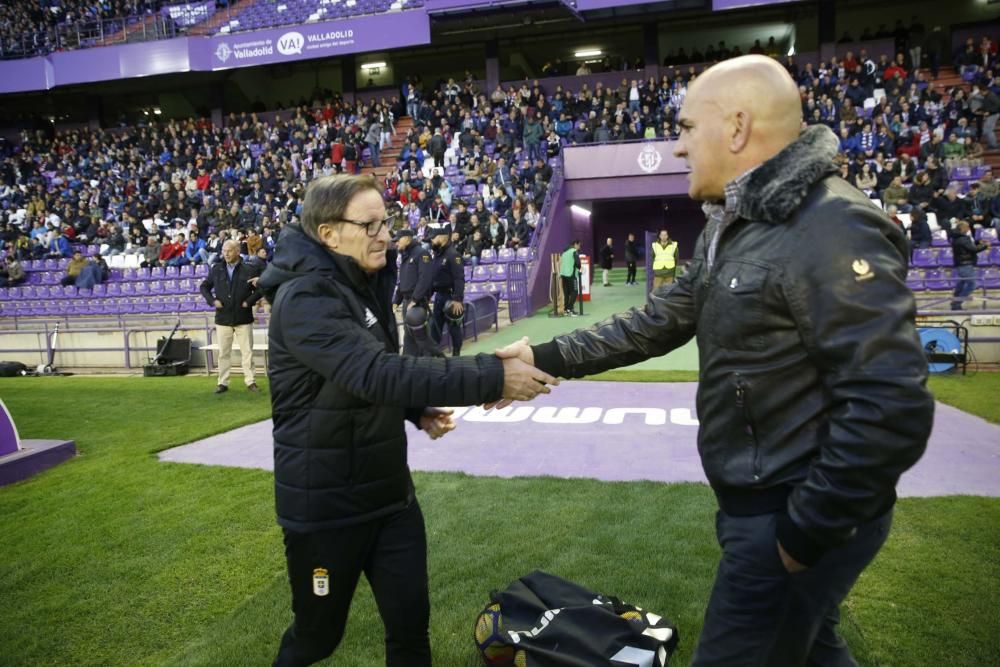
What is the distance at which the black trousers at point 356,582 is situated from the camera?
2.33 meters

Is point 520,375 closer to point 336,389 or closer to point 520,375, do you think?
point 520,375

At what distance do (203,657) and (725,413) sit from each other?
2.76 meters

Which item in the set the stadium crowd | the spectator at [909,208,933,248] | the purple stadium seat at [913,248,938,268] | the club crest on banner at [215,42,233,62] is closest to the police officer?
the stadium crowd

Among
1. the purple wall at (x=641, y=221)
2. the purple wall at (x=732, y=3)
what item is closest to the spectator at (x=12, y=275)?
the purple wall at (x=641, y=221)

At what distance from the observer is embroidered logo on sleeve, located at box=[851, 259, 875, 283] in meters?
1.54

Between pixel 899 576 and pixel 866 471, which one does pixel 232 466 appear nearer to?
pixel 899 576

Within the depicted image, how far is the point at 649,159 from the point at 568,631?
20.7 metres

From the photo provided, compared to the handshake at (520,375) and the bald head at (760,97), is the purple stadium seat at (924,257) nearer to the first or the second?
the handshake at (520,375)

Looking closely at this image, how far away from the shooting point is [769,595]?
1713 mm

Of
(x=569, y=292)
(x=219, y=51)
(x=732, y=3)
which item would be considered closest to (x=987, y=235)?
(x=569, y=292)

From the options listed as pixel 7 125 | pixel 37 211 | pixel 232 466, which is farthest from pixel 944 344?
pixel 7 125

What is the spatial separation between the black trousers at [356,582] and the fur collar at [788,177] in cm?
158

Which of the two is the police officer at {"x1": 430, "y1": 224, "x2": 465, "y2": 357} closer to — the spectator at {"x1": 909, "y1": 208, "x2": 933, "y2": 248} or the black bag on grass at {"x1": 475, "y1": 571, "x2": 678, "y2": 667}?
the black bag on grass at {"x1": 475, "y1": 571, "x2": 678, "y2": 667}

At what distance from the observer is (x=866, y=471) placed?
151 cm
